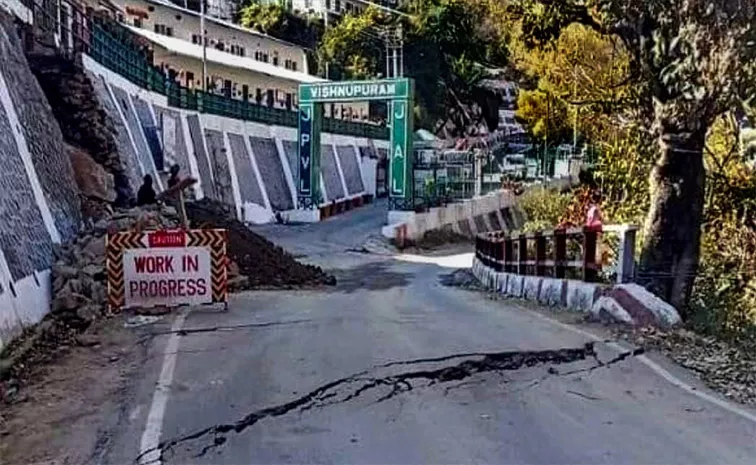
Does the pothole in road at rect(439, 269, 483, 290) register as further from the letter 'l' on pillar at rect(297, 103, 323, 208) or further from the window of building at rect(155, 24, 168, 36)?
the window of building at rect(155, 24, 168, 36)

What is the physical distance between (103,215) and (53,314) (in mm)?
7617

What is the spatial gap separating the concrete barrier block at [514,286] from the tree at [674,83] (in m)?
4.86

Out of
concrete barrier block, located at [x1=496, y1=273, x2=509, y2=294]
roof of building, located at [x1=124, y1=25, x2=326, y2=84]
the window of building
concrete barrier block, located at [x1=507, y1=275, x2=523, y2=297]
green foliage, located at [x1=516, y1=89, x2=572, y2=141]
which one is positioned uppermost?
the window of building

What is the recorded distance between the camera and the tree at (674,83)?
9.30 meters

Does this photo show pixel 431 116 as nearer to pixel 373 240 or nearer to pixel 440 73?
pixel 440 73

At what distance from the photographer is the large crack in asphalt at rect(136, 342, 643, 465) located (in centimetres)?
668

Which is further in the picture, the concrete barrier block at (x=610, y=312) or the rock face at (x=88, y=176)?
the rock face at (x=88, y=176)

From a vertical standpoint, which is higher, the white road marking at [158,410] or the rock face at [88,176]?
the rock face at [88,176]

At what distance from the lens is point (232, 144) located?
4488 cm

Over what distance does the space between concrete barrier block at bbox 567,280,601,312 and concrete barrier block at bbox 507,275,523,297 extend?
3.86 metres

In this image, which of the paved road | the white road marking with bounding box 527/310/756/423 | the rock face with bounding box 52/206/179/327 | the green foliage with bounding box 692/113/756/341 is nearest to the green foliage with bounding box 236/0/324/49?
the rock face with bounding box 52/206/179/327

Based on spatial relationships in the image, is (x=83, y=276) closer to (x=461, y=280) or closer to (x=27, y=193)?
(x=27, y=193)

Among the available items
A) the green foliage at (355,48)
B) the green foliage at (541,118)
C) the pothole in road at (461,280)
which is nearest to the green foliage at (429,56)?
the green foliage at (355,48)

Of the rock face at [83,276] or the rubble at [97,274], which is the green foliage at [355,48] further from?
the rock face at [83,276]
